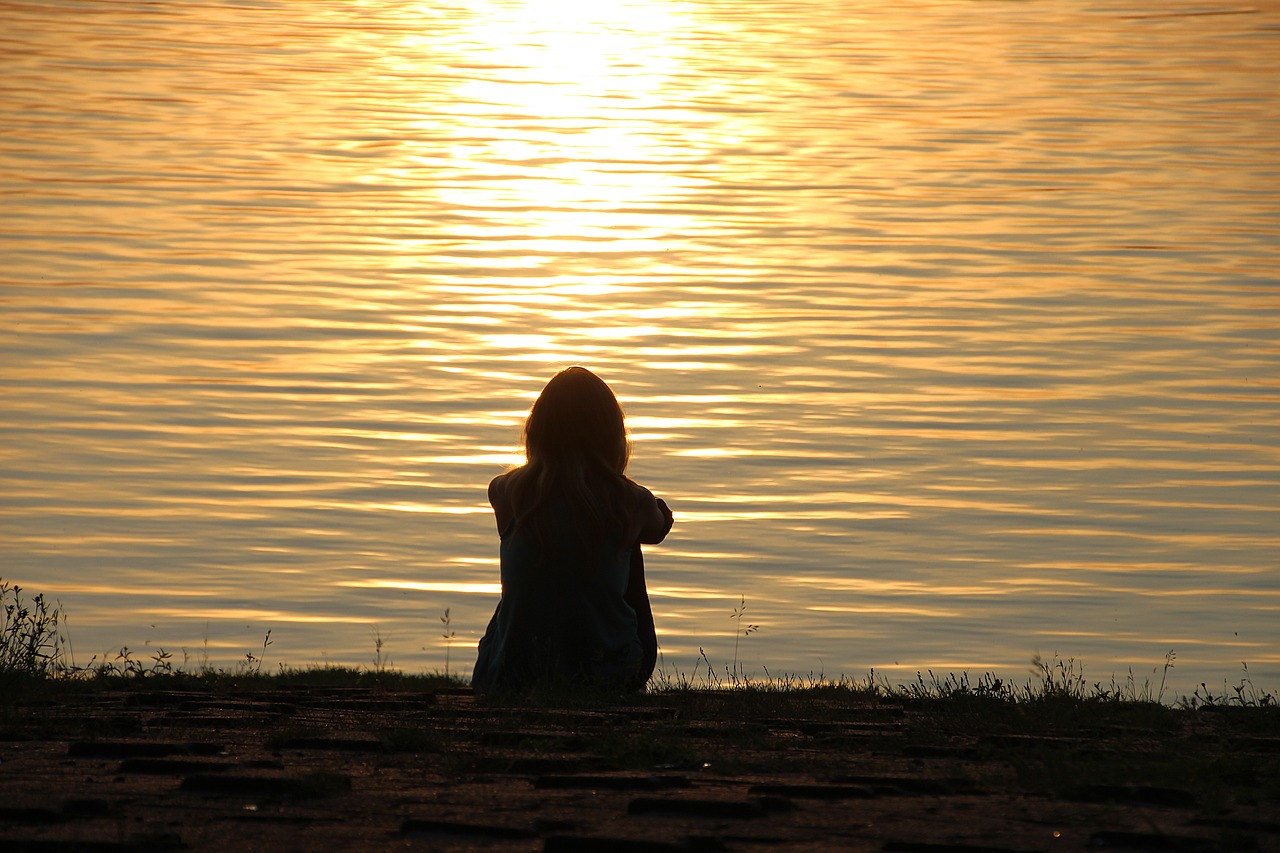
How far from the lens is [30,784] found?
4625mm

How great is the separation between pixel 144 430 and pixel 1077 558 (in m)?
8.44

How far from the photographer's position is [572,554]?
727cm

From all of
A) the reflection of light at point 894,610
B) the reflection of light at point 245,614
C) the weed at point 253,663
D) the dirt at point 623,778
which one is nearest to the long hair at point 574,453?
the dirt at point 623,778

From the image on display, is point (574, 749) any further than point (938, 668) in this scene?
No

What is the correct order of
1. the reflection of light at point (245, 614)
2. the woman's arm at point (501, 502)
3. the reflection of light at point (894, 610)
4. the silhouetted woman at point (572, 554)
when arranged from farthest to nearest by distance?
1. the reflection of light at point (894, 610)
2. the reflection of light at point (245, 614)
3. the woman's arm at point (501, 502)
4. the silhouetted woman at point (572, 554)

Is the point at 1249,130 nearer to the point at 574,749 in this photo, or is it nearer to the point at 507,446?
the point at 507,446

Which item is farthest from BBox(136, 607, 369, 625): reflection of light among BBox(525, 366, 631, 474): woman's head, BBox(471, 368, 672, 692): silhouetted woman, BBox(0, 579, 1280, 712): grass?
BBox(525, 366, 631, 474): woman's head

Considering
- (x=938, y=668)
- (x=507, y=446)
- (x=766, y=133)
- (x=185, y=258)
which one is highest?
(x=766, y=133)

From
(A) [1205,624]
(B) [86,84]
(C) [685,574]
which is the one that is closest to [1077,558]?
(A) [1205,624]

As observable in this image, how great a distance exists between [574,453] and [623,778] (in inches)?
109

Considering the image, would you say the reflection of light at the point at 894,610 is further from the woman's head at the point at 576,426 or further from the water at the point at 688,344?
the woman's head at the point at 576,426

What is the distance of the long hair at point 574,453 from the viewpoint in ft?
23.8

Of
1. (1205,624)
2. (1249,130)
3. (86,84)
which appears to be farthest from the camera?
(86,84)

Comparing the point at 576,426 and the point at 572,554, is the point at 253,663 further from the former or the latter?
the point at 576,426
